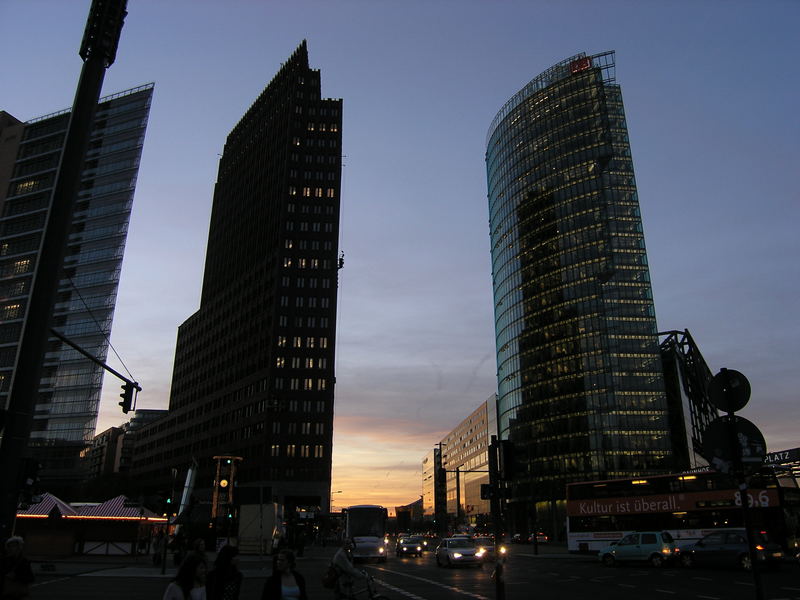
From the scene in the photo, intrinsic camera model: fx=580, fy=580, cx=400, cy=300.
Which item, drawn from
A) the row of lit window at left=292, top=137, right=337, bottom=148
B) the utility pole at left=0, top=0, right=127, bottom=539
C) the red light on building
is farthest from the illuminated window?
the red light on building

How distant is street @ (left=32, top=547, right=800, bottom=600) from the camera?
60.7ft

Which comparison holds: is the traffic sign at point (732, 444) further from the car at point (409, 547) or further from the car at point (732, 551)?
the car at point (409, 547)

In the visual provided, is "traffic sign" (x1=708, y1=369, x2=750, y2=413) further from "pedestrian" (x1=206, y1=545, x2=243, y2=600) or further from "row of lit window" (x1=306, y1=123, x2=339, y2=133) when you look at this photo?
"row of lit window" (x1=306, y1=123, x2=339, y2=133)

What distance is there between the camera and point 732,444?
759 cm

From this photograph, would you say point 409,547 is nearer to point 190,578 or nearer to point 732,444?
point 190,578

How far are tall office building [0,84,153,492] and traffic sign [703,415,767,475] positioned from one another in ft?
367

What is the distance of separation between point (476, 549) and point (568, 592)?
14681 mm

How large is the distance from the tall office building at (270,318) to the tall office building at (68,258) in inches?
1034

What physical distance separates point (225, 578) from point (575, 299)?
356 feet

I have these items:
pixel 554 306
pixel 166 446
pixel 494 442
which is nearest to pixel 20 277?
pixel 166 446

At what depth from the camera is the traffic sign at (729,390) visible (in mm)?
7879

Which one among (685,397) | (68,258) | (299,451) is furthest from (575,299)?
(68,258)

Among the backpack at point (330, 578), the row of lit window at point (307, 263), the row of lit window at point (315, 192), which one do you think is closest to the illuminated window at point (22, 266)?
the row of lit window at point (307, 263)

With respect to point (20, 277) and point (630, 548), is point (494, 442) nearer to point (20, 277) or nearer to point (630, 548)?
point (630, 548)
